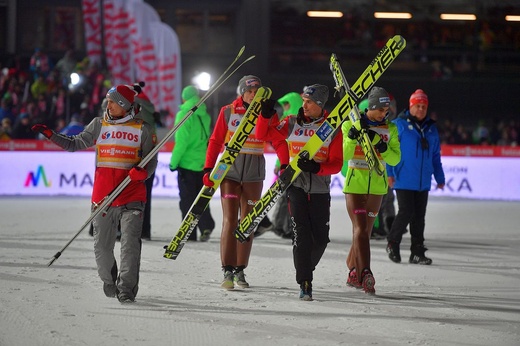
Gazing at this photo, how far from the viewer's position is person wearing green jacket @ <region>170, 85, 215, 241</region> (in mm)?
13203

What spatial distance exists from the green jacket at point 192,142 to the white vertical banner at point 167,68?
35.1 ft

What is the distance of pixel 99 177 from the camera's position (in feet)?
28.4

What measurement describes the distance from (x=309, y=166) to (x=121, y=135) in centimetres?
144

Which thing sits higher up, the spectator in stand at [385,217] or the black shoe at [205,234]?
the spectator in stand at [385,217]

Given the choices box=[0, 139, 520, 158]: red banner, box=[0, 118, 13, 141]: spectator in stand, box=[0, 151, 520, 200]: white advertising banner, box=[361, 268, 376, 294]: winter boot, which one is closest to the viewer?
box=[361, 268, 376, 294]: winter boot

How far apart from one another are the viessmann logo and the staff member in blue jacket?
380 inches

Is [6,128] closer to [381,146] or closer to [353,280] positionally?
[353,280]

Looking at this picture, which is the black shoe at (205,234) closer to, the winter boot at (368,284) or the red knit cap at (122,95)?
the winter boot at (368,284)

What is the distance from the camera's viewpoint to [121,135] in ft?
28.2

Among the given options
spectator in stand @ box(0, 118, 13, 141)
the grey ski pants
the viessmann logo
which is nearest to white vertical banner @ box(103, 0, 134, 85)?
spectator in stand @ box(0, 118, 13, 141)

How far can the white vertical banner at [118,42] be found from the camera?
24797 millimetres

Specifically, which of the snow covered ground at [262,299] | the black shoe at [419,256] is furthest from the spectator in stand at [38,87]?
the black shoe at [419,256]

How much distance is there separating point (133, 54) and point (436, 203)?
8359 millimetres

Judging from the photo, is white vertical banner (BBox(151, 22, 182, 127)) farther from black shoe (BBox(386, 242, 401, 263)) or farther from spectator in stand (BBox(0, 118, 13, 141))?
black shoe (BBox(386, 242, 401, 263))
